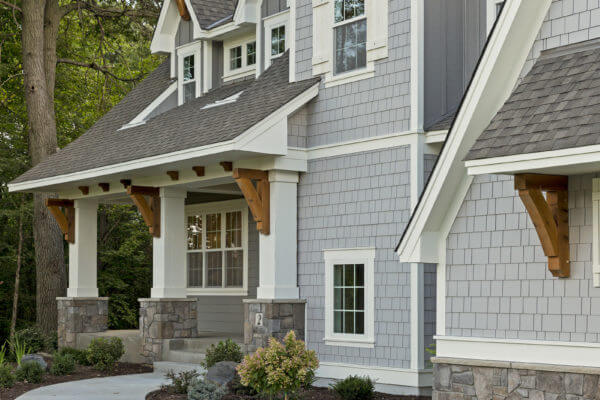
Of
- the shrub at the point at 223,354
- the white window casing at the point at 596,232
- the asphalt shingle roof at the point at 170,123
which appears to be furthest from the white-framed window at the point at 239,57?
the white window casing at the point at 596,232

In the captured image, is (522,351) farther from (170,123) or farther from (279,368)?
(170,123)

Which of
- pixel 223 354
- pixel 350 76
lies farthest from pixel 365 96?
pixel 223 354

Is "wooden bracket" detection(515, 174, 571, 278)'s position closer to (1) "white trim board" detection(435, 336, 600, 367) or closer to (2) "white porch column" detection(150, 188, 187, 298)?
(1) "white trim board" detection(435, 336, 600, 367)

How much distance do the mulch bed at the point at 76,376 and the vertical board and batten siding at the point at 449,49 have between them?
6993 mm

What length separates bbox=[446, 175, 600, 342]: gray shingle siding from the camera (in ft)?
28.1

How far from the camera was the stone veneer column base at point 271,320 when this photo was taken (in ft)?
44.1

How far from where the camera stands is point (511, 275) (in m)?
9.29

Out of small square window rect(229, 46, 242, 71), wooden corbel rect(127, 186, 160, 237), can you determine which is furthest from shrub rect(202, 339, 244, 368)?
small square window rect(229, 46, 242, 71)

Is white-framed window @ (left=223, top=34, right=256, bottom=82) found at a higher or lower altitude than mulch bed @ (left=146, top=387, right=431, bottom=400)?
higher

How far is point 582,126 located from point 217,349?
23.5ft

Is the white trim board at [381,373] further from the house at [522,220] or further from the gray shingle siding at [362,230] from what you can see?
the house at [522,220]

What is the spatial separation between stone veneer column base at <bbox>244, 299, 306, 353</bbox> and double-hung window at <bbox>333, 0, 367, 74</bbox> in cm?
355

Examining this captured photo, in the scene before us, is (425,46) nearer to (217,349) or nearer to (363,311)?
(363,311)

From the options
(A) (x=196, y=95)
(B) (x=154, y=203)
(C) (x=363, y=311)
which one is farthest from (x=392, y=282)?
(A) (x=196, y=95)
